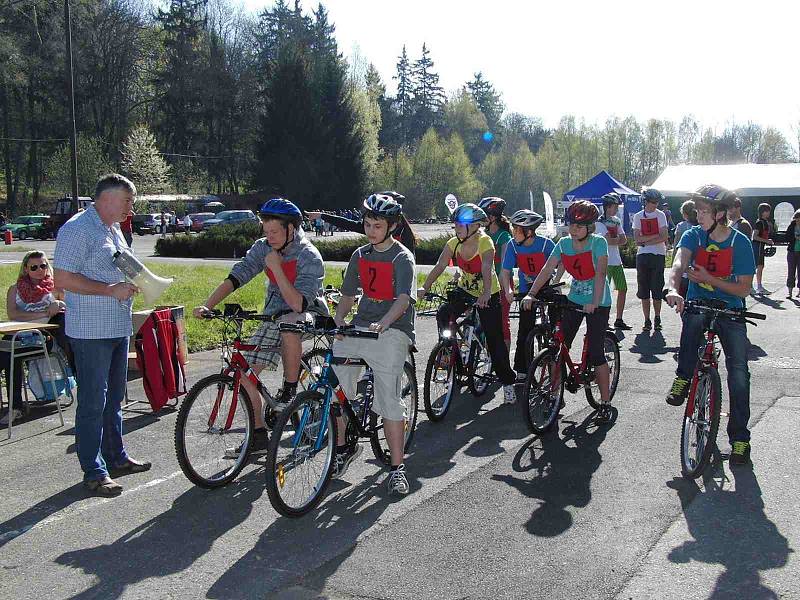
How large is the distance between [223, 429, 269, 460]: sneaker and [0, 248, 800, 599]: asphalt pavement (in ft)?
0.54

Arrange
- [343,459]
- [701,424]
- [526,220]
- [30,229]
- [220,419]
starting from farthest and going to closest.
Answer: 1. [30,229]
2. [526,220]
3. [701,424]
4. [220,419]
5. [343,459]

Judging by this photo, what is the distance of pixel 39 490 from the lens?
5625 millimetres

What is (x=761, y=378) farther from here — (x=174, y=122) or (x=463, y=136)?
(x=463, y=136)

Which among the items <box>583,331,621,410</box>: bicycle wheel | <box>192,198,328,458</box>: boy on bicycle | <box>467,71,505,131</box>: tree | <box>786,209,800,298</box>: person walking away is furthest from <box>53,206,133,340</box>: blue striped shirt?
<box>467,71,505,131</box>: tree

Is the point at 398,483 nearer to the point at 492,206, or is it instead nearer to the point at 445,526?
the point at 445,526

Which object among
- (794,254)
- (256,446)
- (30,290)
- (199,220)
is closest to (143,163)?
(199,220)

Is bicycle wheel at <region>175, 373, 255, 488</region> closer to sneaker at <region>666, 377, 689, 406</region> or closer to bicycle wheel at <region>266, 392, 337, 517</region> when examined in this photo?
bicycle wheel at <region>266, 392, 337, 517</region>

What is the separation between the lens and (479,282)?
8.09 metres

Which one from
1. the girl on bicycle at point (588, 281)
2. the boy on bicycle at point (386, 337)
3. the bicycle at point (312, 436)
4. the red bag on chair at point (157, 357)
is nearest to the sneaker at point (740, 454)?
the girl on bicycle at point (588, 281)

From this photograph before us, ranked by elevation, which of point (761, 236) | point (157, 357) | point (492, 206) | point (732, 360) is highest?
point (492, 206)

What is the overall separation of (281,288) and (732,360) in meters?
3.19

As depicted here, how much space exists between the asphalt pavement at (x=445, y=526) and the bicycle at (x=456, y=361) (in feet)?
1.32

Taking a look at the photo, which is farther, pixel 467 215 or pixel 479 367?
pixel 479 367

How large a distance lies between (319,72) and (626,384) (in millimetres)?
63685
